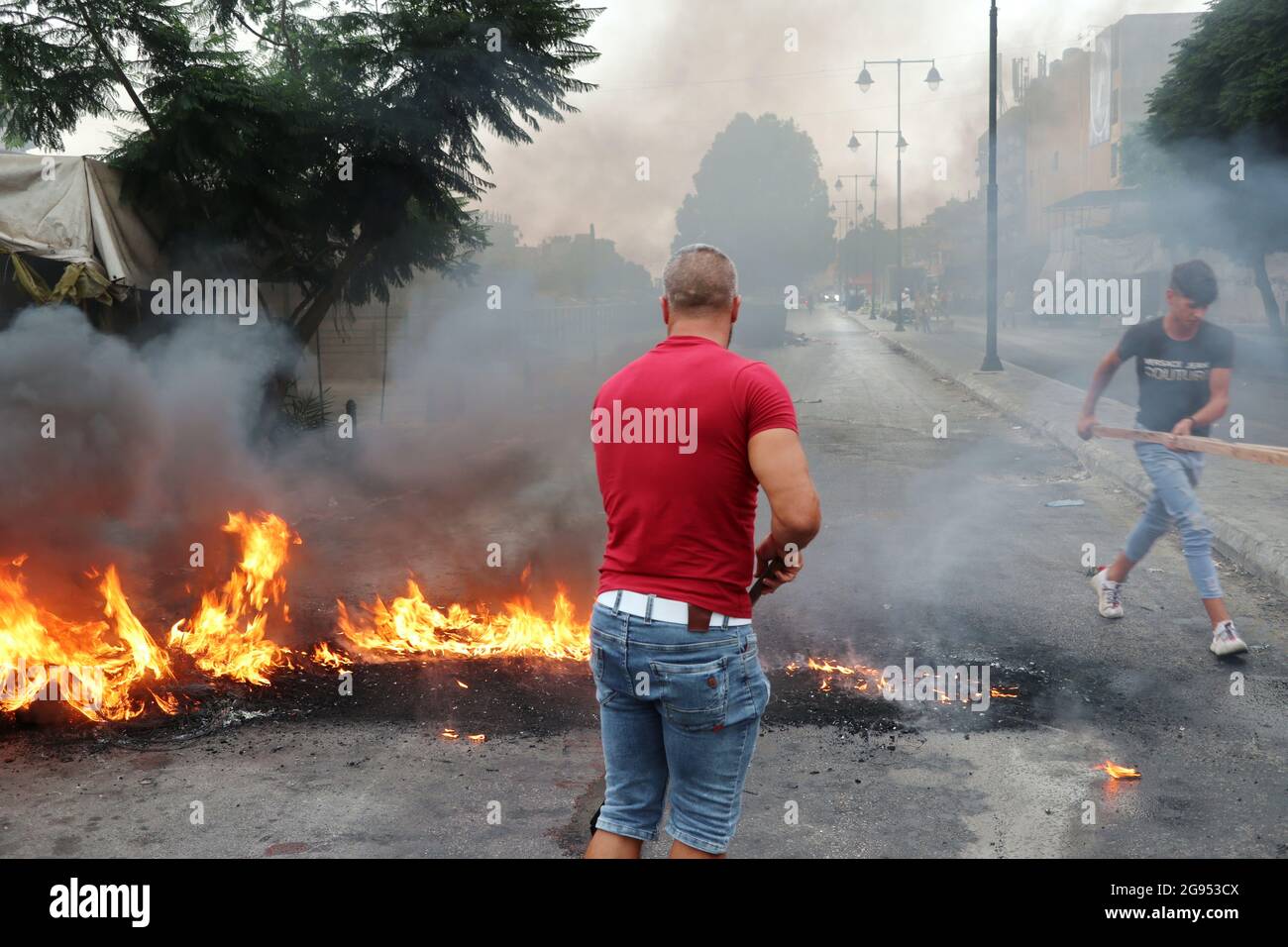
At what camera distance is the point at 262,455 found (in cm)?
1009

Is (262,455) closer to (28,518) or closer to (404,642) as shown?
(28,518)

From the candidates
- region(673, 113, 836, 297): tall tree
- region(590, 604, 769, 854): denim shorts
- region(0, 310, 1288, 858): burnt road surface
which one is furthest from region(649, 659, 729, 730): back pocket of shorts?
region(673, 113, 836, 297): tall tree

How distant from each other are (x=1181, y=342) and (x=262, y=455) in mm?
7864

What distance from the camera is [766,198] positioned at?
250ft

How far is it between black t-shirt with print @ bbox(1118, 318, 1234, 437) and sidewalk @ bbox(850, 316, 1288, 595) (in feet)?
5.34

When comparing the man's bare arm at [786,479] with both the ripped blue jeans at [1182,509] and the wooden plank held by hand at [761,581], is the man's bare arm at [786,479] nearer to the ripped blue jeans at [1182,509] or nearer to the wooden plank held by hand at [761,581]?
the wooden plank held by hand at [761,581]

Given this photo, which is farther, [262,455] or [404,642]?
[262,455]

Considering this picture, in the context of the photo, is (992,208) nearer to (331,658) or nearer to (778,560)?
(331,658)

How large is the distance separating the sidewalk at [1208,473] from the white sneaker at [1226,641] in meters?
1.41

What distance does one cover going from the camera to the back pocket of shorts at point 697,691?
2.33 metres

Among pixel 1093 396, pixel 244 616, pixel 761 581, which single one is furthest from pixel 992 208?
pixel 761 581

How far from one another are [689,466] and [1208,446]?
3609 mm

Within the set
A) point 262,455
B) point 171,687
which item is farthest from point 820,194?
point 171,687

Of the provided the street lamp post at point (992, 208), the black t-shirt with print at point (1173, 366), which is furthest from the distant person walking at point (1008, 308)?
the black t-shirt with print at point (1173, 366)
